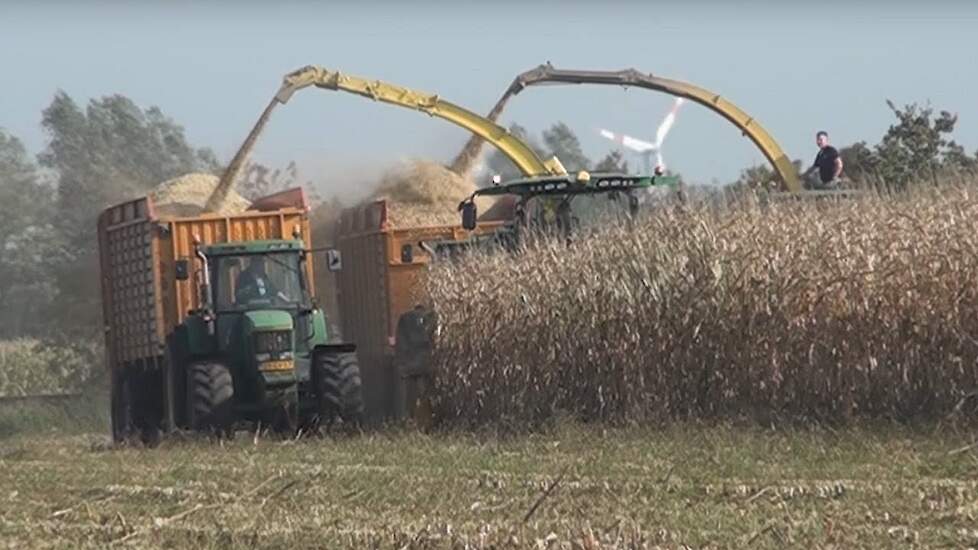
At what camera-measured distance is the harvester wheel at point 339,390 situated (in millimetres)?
20531

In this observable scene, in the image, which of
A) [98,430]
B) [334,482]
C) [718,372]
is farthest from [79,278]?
[334,482]

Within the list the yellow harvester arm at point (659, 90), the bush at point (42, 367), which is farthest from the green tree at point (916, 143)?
the bush at point (42, 367)

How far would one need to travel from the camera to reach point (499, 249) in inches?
830

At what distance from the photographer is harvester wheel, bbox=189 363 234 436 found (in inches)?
808

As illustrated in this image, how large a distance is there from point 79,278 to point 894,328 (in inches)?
852

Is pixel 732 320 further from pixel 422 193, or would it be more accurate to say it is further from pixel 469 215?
pixel 422 193

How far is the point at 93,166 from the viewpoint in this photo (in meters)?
53.5

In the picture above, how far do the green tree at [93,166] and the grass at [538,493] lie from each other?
1567cm

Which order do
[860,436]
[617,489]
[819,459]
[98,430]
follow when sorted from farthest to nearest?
[98,430] → [860,436] → [819,459] → [617,489]

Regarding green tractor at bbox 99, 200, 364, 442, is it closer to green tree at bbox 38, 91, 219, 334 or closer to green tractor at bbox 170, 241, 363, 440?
green tractor at bbox 170, 241, 363, 440

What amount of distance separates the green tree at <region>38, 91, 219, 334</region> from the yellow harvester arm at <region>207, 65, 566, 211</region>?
2904 millimetres

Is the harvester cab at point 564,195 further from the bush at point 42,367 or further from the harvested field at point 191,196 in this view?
the bush at point 42,367

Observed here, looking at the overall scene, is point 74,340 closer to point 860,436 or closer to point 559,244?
point 559,244

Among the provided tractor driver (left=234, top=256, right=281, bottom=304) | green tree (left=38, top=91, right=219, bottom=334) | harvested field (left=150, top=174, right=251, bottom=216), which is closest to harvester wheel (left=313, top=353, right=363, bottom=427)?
tractor driver (left=234, top=256, right=281, bottom=304)
